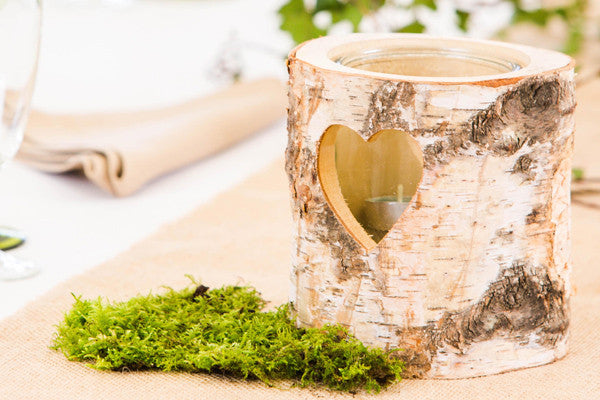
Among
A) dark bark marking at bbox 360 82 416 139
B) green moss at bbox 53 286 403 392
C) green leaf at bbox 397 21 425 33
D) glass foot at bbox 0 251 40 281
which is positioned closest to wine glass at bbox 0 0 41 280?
glass foot at bbox 0 251 40 281

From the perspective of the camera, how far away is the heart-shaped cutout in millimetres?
845

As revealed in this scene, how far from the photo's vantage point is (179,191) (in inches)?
55.8

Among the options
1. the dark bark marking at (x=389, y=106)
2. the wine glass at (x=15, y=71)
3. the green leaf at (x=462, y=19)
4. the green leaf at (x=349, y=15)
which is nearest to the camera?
the dark bark marking at (x=389, y=106)

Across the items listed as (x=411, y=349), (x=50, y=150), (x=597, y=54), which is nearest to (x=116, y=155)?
(x=50, y=150)

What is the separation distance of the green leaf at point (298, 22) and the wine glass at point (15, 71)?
0.55m

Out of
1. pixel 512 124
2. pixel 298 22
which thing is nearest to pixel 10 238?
pixel 298 22

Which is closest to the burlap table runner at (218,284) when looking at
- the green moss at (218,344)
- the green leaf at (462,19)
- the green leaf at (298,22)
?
the green moss at (218,344)

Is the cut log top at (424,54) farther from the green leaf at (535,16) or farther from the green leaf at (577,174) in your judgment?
the green leaf at (535,16)

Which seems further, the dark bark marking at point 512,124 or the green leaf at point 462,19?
the green leaf at point 462,19

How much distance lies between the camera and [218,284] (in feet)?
3.36

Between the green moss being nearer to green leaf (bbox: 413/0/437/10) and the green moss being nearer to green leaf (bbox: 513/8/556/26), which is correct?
green leaf (bbox: 413/0/437/10)

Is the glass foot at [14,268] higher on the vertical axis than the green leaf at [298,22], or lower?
lower

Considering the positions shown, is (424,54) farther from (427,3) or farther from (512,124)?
(427,3)

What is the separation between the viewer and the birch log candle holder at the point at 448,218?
714 mm
